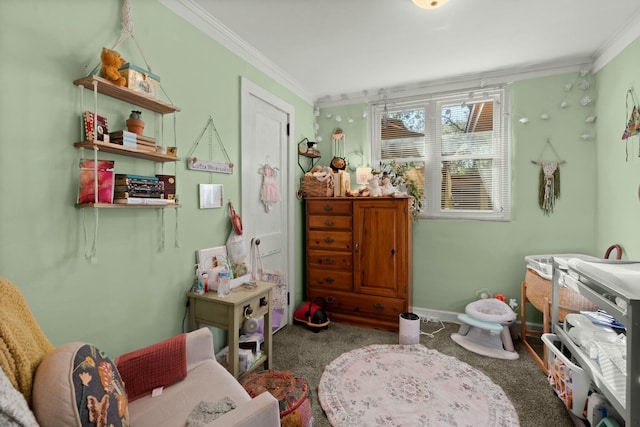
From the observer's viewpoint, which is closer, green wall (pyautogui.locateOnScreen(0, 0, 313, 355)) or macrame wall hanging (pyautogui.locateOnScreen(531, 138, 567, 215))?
green wall (pyautogui.locateOnScreen(0, 0, 313, 355))

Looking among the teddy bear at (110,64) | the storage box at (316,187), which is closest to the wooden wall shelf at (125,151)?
the teddy bear at (110,64)

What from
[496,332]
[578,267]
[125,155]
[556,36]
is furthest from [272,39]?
[496,332]

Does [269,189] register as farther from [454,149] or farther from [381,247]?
[454,149]

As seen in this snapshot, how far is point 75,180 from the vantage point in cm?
147

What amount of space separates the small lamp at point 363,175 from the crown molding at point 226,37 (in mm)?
1187

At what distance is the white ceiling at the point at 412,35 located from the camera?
2.05m

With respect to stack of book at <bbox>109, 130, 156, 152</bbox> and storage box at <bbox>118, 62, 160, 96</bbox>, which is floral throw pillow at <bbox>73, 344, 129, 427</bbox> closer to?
stack of book at <bbox>109, 130, 156, 152</bbox>

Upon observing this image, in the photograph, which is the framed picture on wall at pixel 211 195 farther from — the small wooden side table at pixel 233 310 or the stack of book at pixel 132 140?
the small wooden side table at pixel 233 310

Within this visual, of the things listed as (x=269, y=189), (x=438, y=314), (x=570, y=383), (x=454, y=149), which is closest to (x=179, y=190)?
(x=269, y=189)

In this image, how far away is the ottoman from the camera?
1565mm

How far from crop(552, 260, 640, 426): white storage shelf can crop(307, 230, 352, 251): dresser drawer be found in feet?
6.12

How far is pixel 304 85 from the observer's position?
344 centimetres

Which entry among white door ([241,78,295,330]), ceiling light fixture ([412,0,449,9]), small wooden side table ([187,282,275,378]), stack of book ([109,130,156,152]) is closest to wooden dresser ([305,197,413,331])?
white door ([241,78,295,330])

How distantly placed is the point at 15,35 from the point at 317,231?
2.63 m
